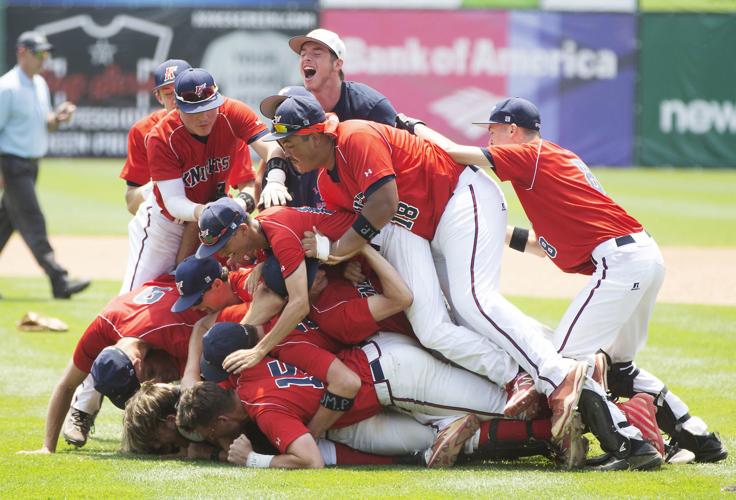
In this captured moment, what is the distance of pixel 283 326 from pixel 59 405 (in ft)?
4.97

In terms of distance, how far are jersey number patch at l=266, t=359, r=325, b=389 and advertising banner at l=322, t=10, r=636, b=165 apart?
19743 mm

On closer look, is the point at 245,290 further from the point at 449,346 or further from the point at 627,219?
the point at 627,219

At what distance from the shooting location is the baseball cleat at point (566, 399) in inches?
229

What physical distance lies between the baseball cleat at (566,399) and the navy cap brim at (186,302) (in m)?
2.11

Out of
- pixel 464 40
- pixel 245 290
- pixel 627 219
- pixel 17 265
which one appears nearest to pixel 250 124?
pixel 245 290

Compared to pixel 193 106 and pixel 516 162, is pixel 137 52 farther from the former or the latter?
pixel 516 162

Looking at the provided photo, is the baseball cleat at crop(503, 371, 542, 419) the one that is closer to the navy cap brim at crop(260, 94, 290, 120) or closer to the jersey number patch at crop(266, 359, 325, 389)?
the jersey number patch at crop(266, 359, 325, 389)

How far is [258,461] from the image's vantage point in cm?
600

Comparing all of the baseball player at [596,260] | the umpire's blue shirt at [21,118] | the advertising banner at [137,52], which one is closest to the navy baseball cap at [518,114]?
the baseball player at [596,260]

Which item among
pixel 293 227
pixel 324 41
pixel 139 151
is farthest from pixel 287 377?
pixel 139 151

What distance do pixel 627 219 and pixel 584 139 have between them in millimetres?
19806

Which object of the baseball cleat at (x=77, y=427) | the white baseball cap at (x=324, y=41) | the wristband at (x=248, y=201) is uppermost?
the white baseball cap at (x=324, y=41)

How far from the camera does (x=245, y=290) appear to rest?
675 cm

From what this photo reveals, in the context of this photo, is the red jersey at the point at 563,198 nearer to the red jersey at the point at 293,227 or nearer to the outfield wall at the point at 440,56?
the red jersey at the point at 293,227
